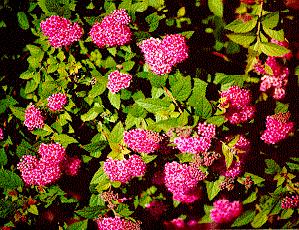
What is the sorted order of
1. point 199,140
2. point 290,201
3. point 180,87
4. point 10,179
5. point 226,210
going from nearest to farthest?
point 199,140
point 180,87
point 10,179
point 290,201
point 226,210

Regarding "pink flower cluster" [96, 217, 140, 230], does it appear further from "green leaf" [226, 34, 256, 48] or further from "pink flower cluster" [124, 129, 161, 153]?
"green leaf" [226, 34, 256, 48]

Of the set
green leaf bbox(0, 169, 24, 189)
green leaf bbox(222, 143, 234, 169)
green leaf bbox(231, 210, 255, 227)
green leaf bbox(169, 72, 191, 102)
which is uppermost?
green leaf bbox(169, 72, 191, 102)

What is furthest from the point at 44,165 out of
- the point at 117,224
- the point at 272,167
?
the point at 272,167

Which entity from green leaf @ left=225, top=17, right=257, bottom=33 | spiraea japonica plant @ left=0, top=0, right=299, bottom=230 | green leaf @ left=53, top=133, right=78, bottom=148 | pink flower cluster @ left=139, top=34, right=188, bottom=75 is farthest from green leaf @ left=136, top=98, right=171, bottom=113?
green leaf @ left=225, top=17, right=257, bottom=33

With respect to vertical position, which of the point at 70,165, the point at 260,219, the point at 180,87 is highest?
the point at 180,87

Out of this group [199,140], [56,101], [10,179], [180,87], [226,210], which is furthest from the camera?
[226,210]

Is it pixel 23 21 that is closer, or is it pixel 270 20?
pixel 270 20

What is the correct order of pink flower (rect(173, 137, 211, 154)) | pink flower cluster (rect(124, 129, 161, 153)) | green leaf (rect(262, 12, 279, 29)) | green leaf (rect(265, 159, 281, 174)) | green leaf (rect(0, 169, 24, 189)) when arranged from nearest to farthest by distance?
pink flower (rect(173, 137, 211, 154)), pink flower cluster (rect(124, 129, 161, 153)), green leaf (rect(262, 12, 279, 29)), green leaf (rect(0, 169, 24, 189)), green leaf (rect(265, 159, 281, 174))

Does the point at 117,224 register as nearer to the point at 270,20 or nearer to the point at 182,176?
the point at 182,176
